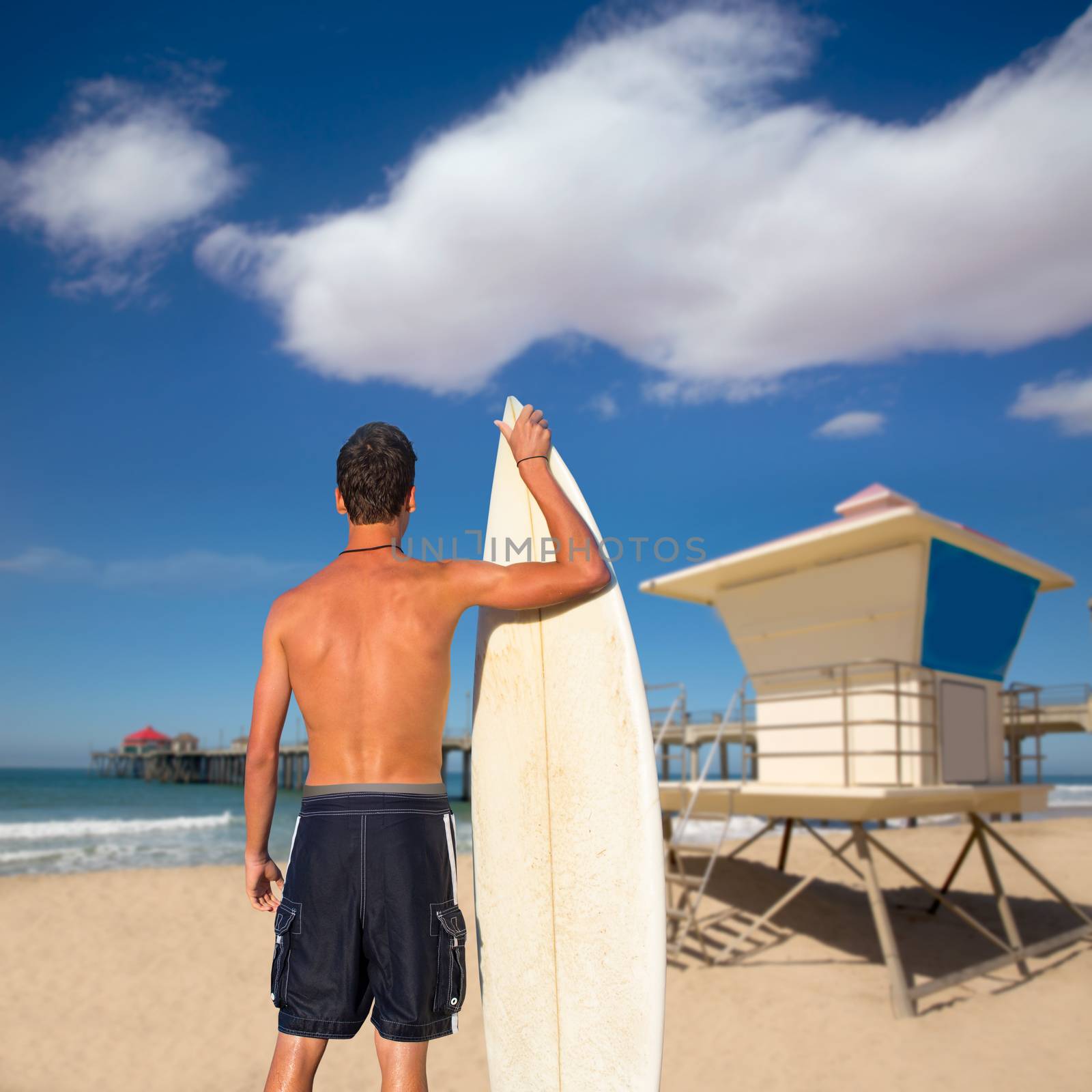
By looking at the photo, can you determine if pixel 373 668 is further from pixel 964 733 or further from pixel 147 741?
pixel 147 741

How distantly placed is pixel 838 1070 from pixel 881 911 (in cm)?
171

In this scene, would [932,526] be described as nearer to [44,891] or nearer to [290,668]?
[290,668]

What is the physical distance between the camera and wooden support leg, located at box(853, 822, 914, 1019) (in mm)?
7555

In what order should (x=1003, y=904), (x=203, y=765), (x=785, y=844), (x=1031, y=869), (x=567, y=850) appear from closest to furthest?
(x=567, y=850)
(x=1003, y=904)
(x=1031, y=869)
(x=785, y=844)
(x=203, y=765)

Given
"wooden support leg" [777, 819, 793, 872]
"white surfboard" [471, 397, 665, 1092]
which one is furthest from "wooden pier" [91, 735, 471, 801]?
"white surfboard" [471, 397, 665, 1092]

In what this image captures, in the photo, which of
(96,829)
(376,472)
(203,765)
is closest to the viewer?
(376,472)

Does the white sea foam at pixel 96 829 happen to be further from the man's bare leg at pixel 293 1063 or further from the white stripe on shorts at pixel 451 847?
the white stripe on shorts at pixel 451 847

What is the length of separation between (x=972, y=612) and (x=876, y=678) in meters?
1.22

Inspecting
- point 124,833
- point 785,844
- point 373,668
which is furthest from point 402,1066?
point 124,833

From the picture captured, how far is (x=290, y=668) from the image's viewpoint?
8.18 ft

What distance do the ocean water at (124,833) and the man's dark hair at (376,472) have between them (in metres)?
5.44

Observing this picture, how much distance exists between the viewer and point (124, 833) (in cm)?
2570

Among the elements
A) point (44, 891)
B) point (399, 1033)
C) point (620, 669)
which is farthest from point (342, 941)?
point (44, 891)

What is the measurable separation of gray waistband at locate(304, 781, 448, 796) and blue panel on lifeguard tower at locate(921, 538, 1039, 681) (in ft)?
23.1
